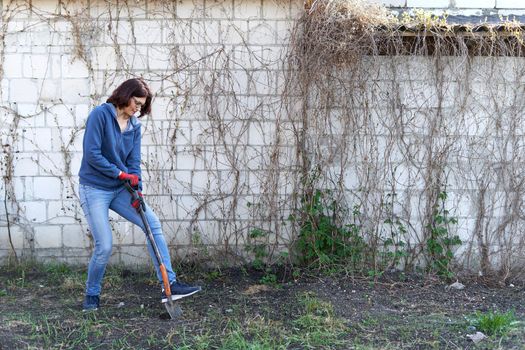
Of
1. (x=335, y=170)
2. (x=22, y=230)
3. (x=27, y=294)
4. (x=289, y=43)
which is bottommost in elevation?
(x=27, y=294)

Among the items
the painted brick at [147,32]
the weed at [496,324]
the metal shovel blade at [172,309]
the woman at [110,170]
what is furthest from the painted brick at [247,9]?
the weed at [496,324]

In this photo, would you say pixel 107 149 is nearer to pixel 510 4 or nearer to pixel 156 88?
pixel 156 88

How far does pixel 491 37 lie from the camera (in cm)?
620

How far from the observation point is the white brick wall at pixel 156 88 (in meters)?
6.45

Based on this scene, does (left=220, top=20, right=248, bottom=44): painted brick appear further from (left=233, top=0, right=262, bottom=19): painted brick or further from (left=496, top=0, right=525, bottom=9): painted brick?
(left=496, top=0, right=525, bottom=9): painted brick

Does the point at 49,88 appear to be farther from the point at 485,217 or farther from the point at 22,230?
the point at 485,217

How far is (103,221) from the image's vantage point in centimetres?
515

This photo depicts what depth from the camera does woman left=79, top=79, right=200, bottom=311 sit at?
5.04 metres

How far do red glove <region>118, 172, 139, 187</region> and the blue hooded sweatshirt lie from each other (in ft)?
0.12

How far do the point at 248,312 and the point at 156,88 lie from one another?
2.38m

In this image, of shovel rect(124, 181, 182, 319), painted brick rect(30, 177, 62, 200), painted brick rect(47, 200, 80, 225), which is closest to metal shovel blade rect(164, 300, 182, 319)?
shovel rect(124, 181, 182, 319)

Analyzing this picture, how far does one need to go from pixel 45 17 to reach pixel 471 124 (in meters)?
4.15

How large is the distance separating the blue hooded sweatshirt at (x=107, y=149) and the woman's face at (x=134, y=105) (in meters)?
0.09

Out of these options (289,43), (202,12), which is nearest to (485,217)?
(289,43)
